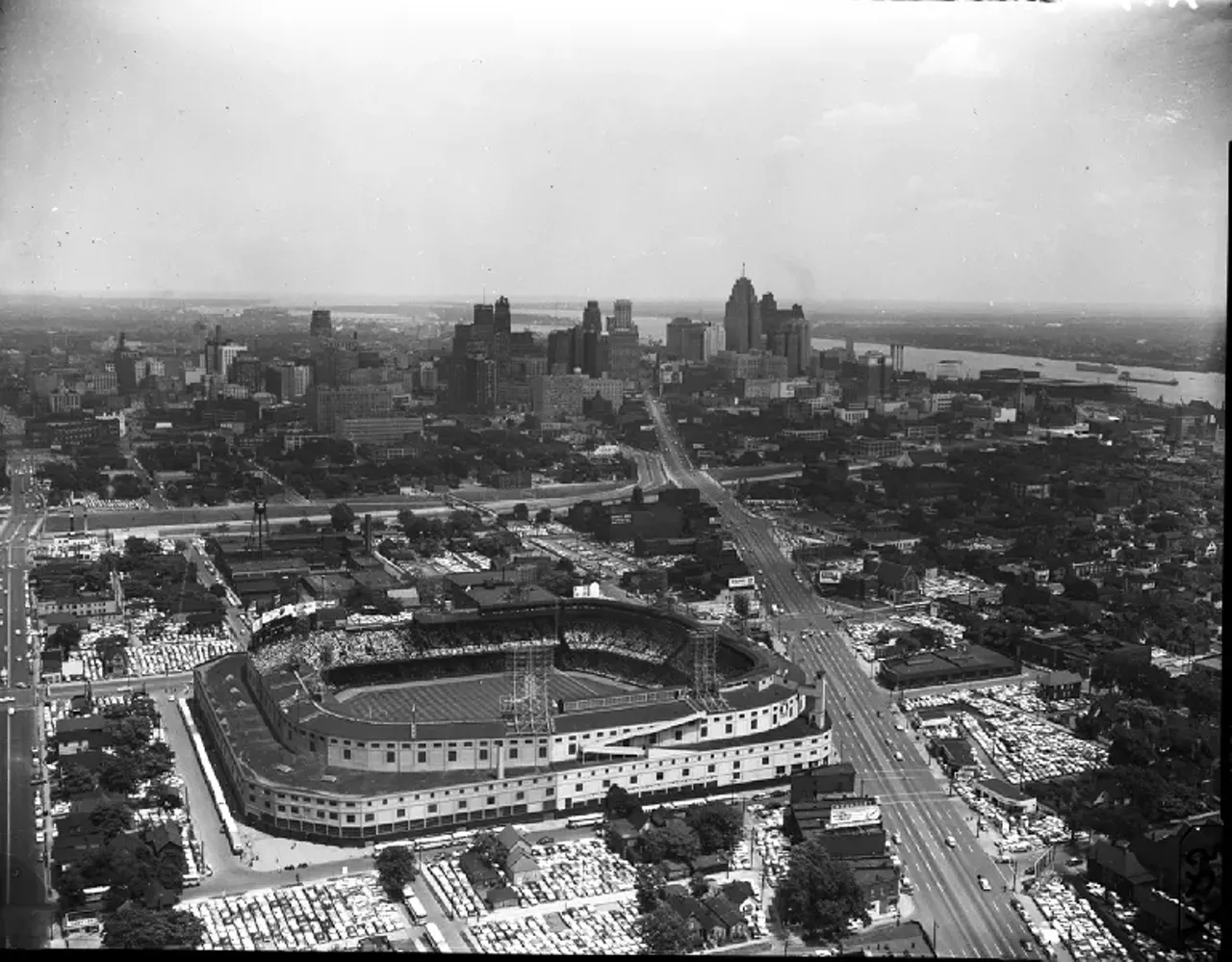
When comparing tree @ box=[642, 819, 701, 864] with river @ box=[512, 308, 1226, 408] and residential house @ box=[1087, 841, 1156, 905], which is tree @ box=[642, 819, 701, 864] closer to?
residential house @ box=[1087, 841, 1156, 905]

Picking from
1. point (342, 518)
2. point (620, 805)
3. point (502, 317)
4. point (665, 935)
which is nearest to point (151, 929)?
point (665, 935)

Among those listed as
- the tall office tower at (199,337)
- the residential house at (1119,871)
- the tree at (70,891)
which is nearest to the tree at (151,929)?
the tree at (70,891)

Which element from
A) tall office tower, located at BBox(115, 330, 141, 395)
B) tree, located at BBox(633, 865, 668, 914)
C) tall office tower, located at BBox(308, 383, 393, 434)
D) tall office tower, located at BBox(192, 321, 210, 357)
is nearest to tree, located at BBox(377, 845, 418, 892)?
tree, located at BBox(633, 865, 668, 914)

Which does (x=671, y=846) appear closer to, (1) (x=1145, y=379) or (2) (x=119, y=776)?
(2) (x=119, y=776)

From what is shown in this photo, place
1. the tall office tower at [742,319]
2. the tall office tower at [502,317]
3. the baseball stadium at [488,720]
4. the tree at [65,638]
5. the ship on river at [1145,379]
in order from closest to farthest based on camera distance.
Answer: the baseball stadium at [488,720] → the tree at [65,638] → the ship on river at [1145,379] → the tall office tower at [742,319] → the tall office tower at [502,317]

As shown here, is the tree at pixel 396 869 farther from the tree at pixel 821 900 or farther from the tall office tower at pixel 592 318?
the tall office tower at pixel 592 318

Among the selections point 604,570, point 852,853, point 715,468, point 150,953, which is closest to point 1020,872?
point 852,853
